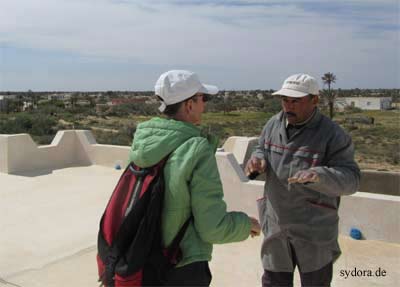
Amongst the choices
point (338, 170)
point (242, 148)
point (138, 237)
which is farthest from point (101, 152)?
point (138, 237)

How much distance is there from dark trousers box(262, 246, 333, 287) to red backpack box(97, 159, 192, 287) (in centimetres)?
100

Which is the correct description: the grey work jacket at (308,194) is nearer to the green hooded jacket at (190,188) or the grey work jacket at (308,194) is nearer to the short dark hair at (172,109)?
the green hooded jacket at (190,188)

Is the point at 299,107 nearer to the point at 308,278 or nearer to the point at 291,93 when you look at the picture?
the point at 291,93

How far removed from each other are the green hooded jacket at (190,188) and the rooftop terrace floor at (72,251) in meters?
2.10

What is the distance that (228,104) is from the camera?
149ft

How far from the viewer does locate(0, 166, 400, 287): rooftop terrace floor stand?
148 inches

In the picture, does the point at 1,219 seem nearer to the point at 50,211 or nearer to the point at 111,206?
the point at 50,211

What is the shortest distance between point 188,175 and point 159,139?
187mm

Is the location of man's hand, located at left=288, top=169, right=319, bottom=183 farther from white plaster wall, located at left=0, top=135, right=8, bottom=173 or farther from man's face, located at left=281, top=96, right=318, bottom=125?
white plaster wall, located at left=0, top=135, right=8, bottom=173

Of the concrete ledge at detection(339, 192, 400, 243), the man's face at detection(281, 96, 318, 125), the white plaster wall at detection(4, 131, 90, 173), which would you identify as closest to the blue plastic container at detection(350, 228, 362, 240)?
the concrete ledge at detection(339, 192, 400, 243)

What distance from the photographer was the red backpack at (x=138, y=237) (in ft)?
5.45

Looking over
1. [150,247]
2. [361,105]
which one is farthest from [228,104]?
[150,247]

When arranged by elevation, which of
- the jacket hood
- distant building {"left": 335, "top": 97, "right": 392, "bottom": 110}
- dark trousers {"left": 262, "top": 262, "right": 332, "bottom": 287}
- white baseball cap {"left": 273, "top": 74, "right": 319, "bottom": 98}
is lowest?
distant building {"left": 335, "top": 97, "right": 392, "bottom": 110}

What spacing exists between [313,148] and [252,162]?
0.36 m
